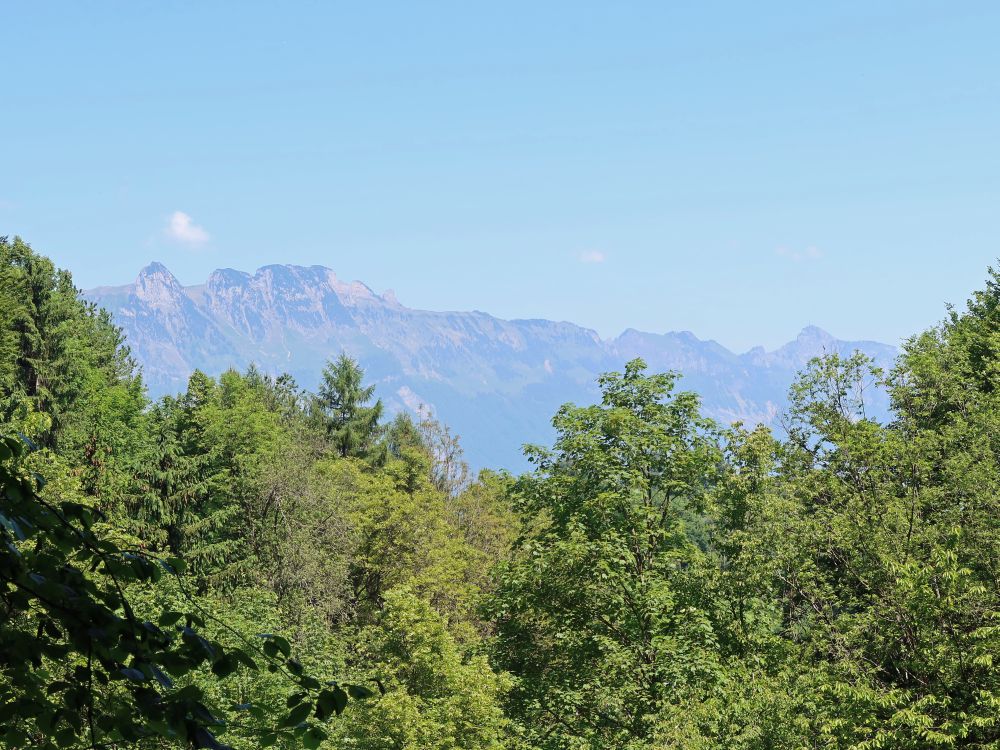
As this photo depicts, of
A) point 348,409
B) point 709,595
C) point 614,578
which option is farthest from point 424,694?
point 348,409

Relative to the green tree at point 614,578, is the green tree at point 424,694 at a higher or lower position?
lower

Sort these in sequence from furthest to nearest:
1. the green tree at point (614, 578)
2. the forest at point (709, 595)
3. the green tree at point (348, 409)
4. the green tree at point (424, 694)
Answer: the green tree at point (348, 409), the green tree at point (424, 694), the green tree at point (614, 578), the forest at point (709, 595)

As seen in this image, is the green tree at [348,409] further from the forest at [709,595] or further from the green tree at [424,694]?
the green tree at [424,694]

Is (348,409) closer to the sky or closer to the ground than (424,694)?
closer to the sky

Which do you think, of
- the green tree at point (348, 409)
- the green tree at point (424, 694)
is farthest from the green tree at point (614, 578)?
the green tree at point (348, 409)

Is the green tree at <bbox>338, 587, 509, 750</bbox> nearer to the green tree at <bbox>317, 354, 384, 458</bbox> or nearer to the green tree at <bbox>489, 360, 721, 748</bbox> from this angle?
the green tree at <bbox>489, 360, 721, 748</bbox>

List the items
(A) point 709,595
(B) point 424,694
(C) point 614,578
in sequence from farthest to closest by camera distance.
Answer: (B) point 424,694 < (A) point 709,595 < (C) point 614,578

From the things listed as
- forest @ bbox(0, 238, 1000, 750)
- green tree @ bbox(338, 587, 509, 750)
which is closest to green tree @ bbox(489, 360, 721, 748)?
forest @ bbox(0, 238, 1000, 750)

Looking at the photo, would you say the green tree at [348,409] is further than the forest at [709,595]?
Yes

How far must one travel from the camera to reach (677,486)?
23.2 m

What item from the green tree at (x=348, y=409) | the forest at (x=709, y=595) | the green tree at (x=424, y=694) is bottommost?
the green tree at (x=424, y=694)

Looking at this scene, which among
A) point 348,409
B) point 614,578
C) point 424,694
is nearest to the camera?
point 614,578

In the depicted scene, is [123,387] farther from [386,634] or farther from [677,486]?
[677,486]

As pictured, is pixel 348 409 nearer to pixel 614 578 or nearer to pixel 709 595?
pixel 709 595
